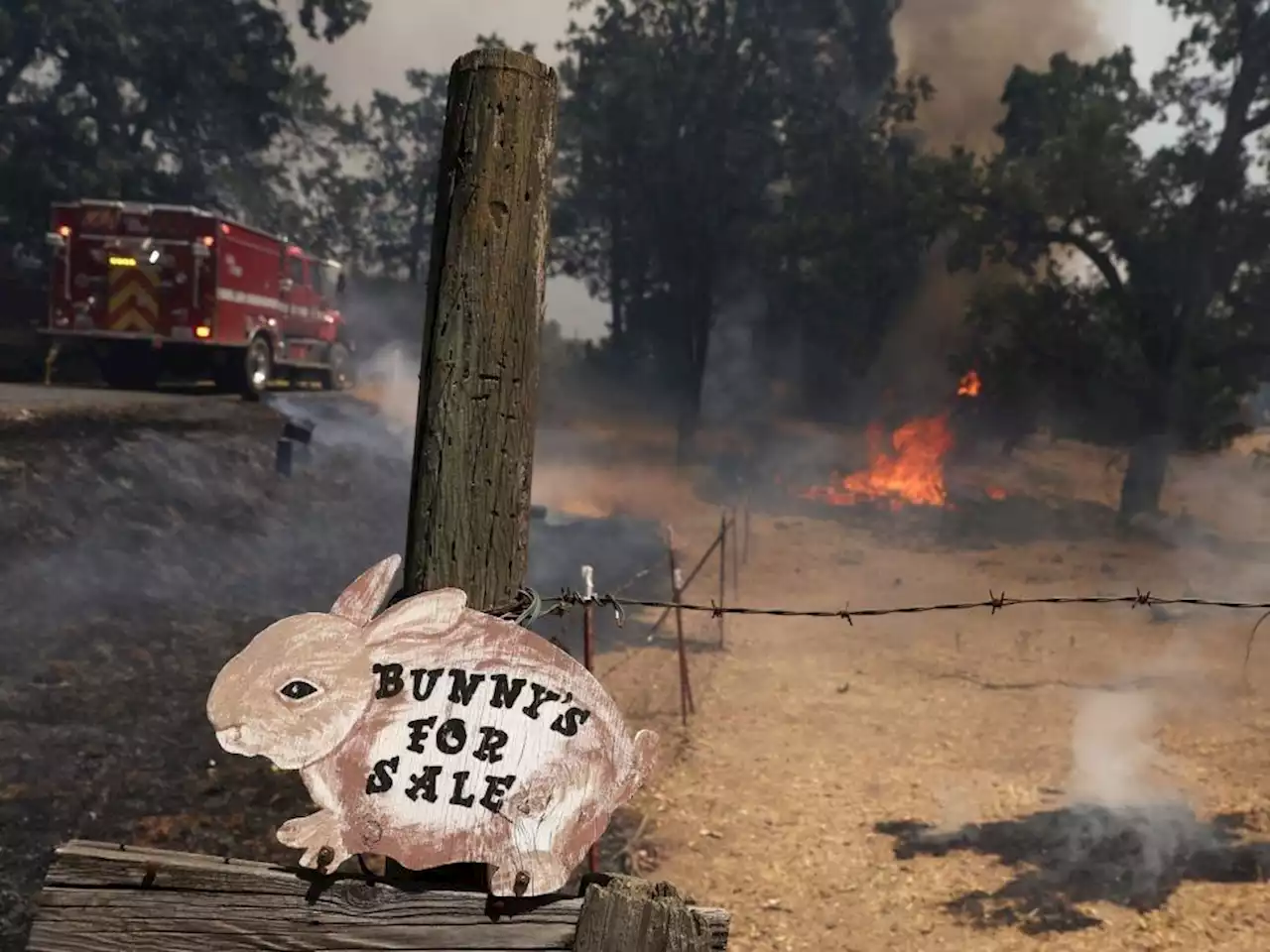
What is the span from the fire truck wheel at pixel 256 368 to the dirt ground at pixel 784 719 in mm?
958

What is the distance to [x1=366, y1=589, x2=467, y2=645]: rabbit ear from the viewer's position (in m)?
2.06

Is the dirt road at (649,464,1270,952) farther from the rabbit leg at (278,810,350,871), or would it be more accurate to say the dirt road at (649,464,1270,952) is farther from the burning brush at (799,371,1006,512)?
the burning brush at (799,371,1006,512)

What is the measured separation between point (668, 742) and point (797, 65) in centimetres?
2427

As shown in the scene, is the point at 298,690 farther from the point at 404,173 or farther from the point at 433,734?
the point at 404,173

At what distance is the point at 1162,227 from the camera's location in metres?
21.1

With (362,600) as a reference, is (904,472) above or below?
below

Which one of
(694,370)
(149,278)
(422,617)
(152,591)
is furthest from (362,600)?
(694,370)

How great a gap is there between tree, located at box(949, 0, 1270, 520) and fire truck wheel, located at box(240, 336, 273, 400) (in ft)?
49.9

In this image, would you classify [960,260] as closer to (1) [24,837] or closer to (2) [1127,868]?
(2) [1127,868]

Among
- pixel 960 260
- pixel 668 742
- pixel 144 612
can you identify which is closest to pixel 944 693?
pixel 668 742

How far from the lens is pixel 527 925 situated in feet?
6.80

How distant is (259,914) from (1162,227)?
23704mm

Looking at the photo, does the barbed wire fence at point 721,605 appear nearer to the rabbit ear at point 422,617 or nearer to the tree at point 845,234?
the rabbit ear at point 422,617

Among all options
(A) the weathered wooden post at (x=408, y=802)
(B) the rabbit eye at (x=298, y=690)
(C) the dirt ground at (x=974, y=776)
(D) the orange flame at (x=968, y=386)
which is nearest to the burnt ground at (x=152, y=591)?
(C) the dirt ground at (x=974, y=776)
